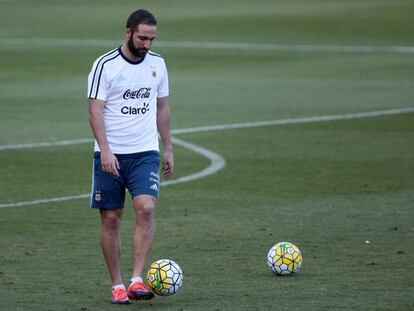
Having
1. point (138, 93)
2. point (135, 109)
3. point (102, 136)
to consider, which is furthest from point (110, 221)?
point (138, 93)

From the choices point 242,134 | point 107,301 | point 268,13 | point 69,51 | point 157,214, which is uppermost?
point 268,13

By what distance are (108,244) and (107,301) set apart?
48 centimetres

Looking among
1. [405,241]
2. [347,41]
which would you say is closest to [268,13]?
[347,41]

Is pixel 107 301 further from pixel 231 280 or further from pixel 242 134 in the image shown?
pixel 242 134

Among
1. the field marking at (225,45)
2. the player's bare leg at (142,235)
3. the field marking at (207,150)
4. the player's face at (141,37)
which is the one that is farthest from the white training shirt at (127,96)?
the field marking at (225,45)

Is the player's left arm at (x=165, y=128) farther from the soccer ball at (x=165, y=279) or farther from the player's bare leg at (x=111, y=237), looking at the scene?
the soccer ball at (x=165, y=279)

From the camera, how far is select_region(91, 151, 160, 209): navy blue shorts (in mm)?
10234

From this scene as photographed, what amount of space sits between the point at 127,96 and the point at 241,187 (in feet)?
20.2

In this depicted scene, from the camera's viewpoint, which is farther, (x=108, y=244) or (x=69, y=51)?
(x=69, y=51)

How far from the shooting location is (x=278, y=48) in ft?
122

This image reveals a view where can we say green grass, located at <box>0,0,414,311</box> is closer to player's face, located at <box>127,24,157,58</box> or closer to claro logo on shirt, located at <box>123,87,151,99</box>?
claro logo on shirt, located at <box>123,87,151,99</box>

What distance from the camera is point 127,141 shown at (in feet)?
33.7

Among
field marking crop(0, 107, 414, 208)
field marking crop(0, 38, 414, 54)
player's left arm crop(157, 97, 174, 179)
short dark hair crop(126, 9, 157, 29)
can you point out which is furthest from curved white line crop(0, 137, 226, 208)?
field marking crop(0, 38, 414, 54)

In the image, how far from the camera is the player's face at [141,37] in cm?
997
